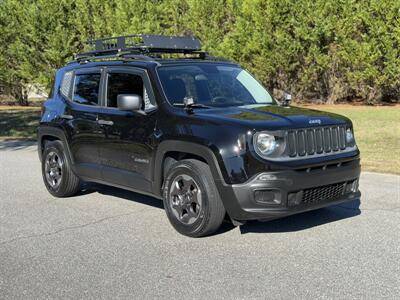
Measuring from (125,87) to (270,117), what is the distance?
1933mm

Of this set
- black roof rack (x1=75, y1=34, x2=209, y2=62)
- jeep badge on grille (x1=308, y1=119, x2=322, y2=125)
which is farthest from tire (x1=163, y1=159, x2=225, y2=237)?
black roof rack (x1=75, y1=34, x2=209, y2=62)

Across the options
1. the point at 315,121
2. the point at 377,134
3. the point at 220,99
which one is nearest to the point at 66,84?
the point at 220,99

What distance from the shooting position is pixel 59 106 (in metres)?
7.71

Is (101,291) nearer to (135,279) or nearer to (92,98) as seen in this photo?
(135,279)

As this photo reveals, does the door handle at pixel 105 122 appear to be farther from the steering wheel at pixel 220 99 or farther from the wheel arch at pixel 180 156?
the steering wheel at pixel 220 99

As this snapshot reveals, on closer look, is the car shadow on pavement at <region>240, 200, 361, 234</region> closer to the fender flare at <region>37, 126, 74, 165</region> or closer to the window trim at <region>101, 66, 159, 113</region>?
the window trim at <region>101, 66, 159, 113</region>

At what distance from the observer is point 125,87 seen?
6.66m

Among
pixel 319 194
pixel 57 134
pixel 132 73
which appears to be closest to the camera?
pixel 319 194

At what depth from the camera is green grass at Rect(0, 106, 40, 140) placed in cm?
1595

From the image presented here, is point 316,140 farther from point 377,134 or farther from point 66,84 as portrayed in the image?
→ point 377,134

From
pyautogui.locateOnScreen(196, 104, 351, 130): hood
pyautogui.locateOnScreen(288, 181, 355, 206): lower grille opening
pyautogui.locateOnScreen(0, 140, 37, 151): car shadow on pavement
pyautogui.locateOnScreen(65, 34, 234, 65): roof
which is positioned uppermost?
pyautogui.locateOnScreen(65, 34, 234, 65): roof

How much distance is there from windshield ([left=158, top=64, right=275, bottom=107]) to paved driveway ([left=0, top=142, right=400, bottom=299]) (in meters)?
1.42

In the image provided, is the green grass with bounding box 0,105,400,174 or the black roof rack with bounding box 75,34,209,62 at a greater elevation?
the black roof rack with bounding box 75,34,209,62

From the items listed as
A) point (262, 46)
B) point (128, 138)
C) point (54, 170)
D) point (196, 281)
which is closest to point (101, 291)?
point (196, 281)
